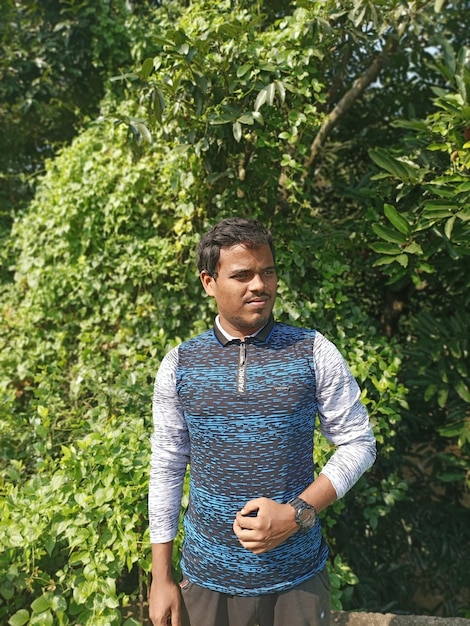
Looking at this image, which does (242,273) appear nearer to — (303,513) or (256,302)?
(256,302)

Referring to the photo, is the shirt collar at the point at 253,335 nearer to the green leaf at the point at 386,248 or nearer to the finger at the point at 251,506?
the finger at the point at 251,506

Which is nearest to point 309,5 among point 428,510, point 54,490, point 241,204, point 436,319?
point 241,204

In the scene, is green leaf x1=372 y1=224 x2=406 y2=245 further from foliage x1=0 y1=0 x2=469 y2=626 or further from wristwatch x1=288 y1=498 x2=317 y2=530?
wristwatch x1=288 y1=498 x2=317 y2=530

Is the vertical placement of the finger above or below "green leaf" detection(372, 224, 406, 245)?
below

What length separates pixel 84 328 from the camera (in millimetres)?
3580

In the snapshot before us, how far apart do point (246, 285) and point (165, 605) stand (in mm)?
884

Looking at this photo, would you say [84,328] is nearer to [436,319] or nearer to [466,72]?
[436,319]

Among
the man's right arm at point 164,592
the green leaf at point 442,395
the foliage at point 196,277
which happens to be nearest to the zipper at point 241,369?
the man's right arm at point 164,592

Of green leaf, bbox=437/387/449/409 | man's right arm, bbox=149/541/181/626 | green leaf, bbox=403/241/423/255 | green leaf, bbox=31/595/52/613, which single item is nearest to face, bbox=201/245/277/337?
man's right arm, bbox=149/541/181/626

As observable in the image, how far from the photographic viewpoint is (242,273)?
57.2 inches

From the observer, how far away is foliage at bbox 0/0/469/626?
2.15 m

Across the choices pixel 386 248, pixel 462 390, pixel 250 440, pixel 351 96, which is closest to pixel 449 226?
pixel 386 248

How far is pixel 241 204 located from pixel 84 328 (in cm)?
128

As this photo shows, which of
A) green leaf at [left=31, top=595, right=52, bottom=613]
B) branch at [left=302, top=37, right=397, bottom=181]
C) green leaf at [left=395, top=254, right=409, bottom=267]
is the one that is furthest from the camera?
branch at [left=302, top=37, right=397, bottom=181]
